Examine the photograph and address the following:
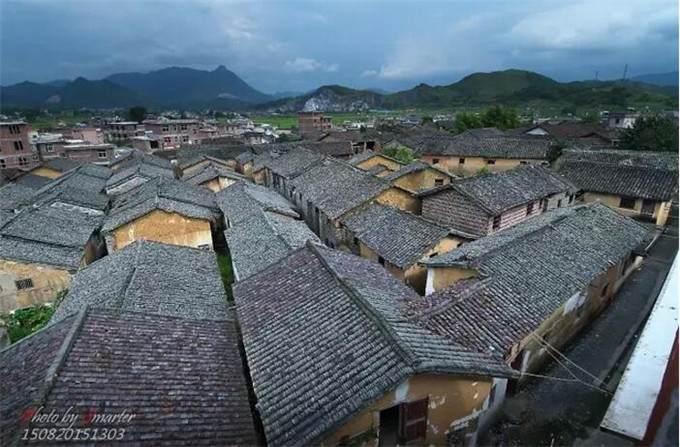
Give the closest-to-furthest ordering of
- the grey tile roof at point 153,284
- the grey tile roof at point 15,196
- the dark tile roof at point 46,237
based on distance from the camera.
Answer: the grey tile roof at point 153,284, the dark tile roof at point 46,237, the grey tile roof at point 15,196

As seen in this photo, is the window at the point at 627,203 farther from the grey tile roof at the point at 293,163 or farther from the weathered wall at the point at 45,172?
the weathered wall at the point at 45,172

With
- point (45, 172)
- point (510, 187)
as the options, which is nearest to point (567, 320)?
point (510, 187)

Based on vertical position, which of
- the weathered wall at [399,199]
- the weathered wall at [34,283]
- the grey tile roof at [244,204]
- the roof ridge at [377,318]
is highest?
the roof ridge at [377,318]

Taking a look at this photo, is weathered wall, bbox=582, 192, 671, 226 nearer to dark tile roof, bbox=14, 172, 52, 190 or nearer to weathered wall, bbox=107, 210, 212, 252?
weathered wall, bbox=107, 210, 212, 252

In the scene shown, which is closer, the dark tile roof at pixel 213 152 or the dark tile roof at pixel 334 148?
the dark tile roof at pixel 334 148

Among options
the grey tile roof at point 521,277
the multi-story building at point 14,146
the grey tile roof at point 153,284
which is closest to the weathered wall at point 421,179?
the grey tile roof at point 521,277

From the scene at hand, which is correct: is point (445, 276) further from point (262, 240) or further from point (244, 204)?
point (244, 204)

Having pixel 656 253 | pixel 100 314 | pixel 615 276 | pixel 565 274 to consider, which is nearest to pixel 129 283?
pixel 100 314
